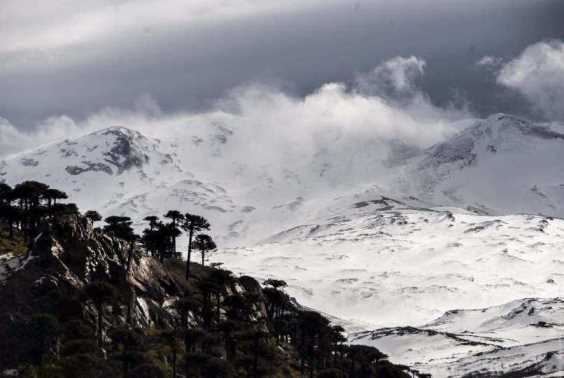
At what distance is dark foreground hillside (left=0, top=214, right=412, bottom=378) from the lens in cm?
10581

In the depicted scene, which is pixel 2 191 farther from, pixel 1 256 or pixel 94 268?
pixel 94 268

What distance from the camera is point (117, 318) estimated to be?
122 metres

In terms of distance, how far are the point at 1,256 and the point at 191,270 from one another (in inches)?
1458

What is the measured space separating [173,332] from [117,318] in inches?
342

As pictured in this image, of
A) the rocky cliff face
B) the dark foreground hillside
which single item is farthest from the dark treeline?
the rocky cliff face

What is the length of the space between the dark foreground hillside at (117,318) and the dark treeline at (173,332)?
157 mm

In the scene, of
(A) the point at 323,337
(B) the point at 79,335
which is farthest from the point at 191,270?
(B) the point at 79,335

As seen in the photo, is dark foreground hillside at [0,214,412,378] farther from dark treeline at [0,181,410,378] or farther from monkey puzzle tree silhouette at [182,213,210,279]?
monkey puzzle tree silhouette at [182,213,210,279]

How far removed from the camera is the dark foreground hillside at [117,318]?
105812 millimetres

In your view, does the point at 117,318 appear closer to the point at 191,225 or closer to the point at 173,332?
the point at 173,332

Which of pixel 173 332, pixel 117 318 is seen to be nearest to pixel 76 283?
pixel 117 318

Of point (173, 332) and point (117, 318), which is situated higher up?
point (117, 318)

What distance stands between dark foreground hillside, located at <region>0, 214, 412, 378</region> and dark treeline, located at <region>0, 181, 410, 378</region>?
6.2 inches

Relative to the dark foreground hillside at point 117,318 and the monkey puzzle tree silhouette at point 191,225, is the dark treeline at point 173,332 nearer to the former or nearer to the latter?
the dark foreground hillside at point 117,318
